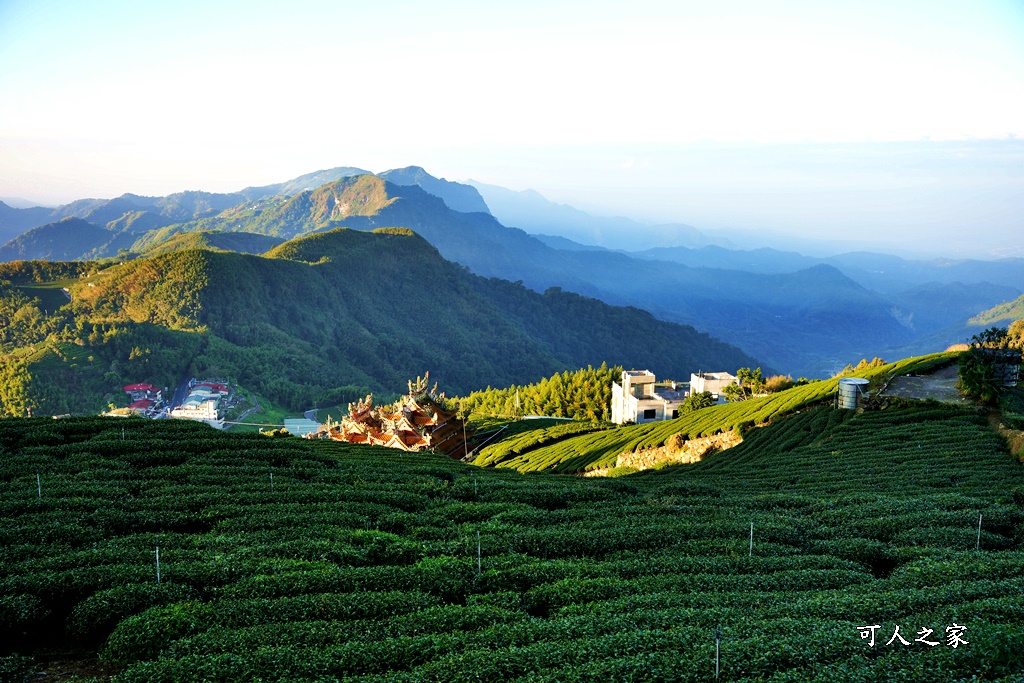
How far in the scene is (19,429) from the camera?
102 feet

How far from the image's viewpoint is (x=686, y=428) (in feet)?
175

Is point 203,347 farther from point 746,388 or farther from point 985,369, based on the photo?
point 985,369

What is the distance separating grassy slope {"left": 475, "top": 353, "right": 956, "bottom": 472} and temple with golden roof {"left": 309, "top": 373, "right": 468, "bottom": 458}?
585cm

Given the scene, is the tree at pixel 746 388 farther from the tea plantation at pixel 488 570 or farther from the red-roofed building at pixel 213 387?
the red-roofed building at pixel 213 387

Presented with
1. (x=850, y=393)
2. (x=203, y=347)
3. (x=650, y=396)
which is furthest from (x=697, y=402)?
(x=203, y=347)

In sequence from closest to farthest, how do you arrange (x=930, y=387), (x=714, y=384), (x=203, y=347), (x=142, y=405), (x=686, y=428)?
(x=930, y=387)
(x=686, y=428)
(x=714, y=384)
(x=142, y=405)
(x=203, y=347)

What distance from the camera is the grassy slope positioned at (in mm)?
49750

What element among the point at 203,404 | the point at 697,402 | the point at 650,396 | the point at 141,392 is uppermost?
the point at 697,402

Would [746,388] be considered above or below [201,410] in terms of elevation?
above

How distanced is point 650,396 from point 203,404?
8897 centimetres

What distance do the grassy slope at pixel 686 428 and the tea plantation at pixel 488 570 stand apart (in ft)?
60.9

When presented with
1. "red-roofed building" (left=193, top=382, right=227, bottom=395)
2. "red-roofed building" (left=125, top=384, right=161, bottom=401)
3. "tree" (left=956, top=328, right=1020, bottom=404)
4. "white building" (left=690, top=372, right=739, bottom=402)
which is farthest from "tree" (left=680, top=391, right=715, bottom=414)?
"red-roofed building" (left=125, top=384, right=161, bottom=401)

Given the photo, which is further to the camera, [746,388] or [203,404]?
[203,404]

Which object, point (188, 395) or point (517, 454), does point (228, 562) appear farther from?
point (188, 395)
